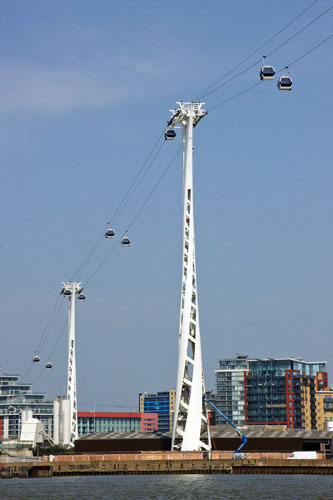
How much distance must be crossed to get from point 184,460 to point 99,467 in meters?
9.87

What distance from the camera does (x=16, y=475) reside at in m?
86.5

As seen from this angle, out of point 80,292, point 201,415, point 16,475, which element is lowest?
point 16,475

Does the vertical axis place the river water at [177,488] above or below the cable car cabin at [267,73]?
below

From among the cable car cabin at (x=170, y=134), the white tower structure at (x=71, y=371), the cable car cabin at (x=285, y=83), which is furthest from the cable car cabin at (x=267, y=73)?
the white tower structure at (x=71, y=371)

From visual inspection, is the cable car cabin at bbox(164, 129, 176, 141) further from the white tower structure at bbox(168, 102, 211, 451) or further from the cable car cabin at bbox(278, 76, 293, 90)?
the cable car cabin at bbox(278, 76, 293, 90)

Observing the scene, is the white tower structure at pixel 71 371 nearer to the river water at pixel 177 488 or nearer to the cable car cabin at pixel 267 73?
the river water at pixel 177 488

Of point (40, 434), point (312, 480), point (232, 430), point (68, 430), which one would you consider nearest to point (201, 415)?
point (312, 480)

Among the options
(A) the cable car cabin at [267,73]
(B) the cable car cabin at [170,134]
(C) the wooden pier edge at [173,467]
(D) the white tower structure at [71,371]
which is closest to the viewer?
(A) the cable car cabin at [267,73]

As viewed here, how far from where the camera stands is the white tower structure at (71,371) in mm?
114062

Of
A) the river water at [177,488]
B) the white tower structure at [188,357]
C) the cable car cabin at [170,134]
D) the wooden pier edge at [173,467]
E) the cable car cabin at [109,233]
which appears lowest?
the river water at [177,488]

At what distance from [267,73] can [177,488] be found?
92.6 feet

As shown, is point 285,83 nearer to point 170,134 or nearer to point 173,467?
point 170,134

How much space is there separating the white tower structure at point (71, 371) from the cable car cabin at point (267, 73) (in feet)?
236

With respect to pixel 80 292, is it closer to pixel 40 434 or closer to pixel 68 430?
pixel 68 430
